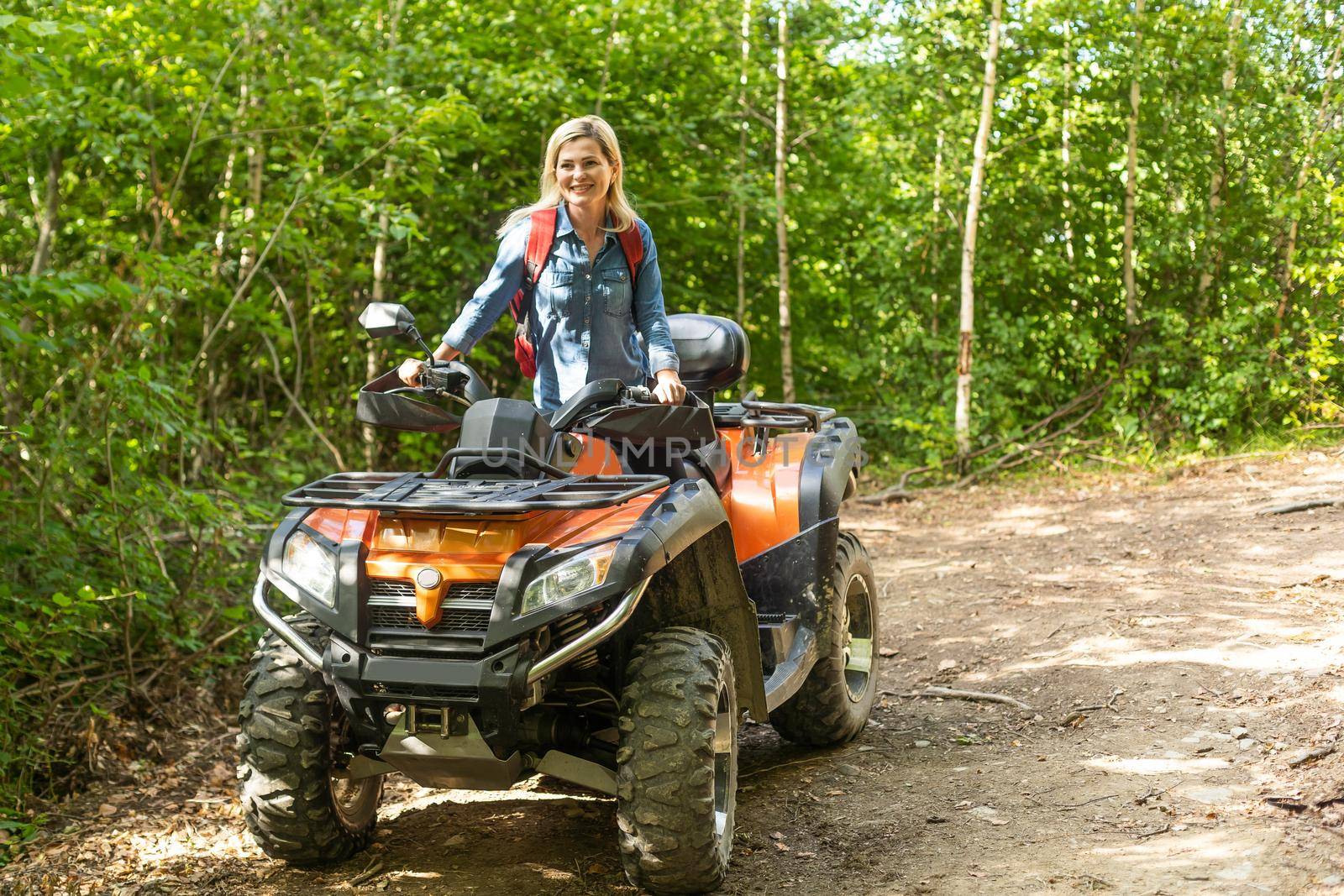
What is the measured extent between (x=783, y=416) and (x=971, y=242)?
7077 millimetres

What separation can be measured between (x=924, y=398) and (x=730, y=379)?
8622mm

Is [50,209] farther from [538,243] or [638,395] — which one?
[638,395]

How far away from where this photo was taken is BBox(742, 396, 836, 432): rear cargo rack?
4566 millimetres

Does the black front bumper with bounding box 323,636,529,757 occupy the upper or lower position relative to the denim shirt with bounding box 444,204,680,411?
lower

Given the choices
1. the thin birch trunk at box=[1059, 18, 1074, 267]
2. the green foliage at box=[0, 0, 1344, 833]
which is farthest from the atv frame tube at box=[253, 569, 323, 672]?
the thin birch trunk at box=[1059, 18, 1074, 267]

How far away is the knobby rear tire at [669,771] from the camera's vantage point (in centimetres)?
289

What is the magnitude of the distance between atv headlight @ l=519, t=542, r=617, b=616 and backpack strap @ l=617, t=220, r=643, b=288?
1.23 meters

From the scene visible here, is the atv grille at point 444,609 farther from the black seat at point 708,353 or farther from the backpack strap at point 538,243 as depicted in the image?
the black seat at point 708,353

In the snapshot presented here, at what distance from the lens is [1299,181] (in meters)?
10.6

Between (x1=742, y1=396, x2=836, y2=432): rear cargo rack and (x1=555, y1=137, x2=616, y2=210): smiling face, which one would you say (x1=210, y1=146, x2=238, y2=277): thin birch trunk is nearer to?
(x1=742, y1=396, x2=836, y2=432): rear cargo rack

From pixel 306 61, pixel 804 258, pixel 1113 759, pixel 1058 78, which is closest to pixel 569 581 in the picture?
pixel 1113 759

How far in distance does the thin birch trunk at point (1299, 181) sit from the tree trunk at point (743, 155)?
497cm

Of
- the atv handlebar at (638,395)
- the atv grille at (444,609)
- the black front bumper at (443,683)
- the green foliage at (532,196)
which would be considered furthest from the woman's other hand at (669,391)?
the green foliage at (532,196)

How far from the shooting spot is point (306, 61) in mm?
8414
